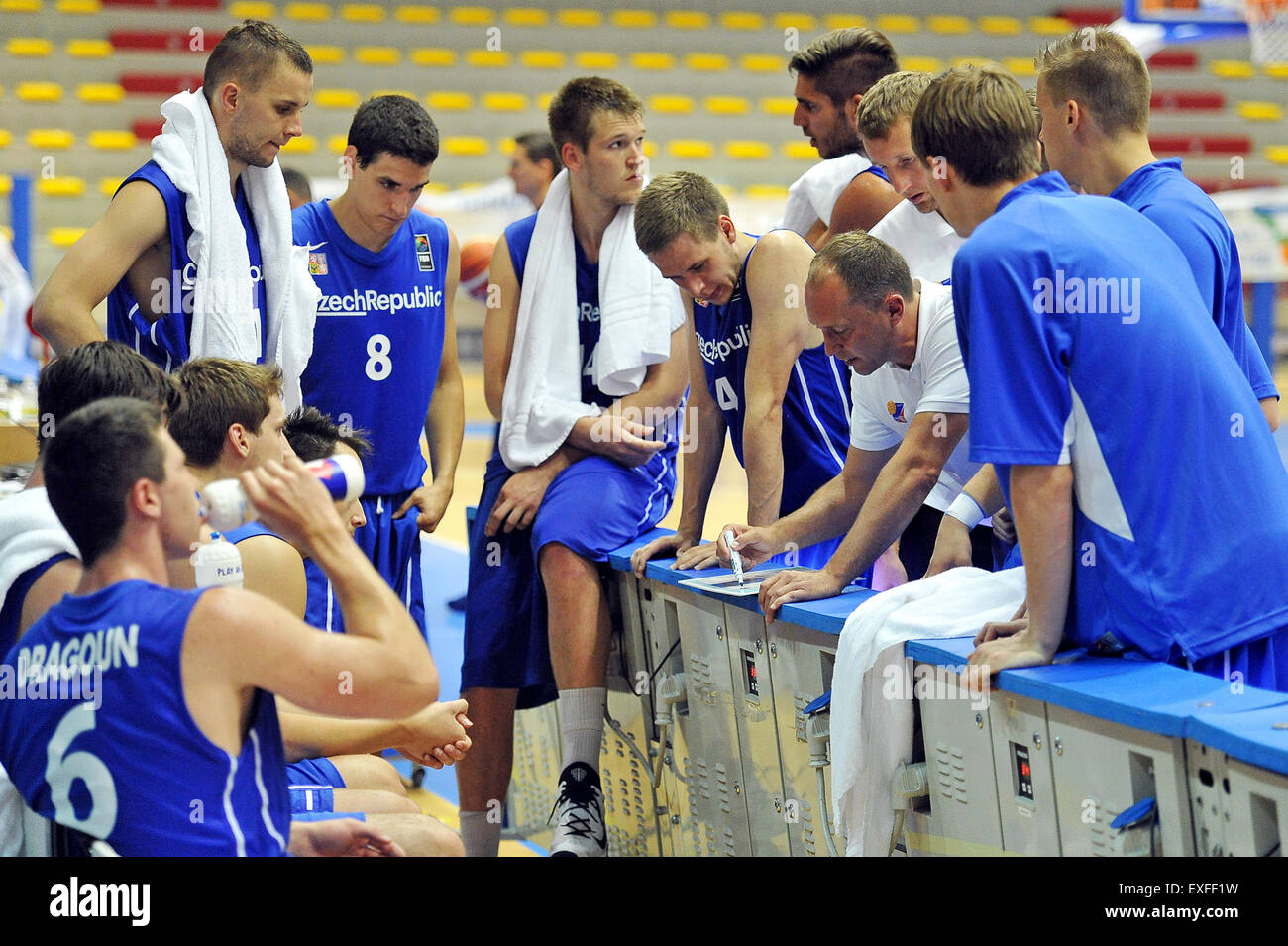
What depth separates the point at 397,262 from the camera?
12.8 feet

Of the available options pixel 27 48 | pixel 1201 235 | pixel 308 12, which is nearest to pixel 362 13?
pixel 308 12

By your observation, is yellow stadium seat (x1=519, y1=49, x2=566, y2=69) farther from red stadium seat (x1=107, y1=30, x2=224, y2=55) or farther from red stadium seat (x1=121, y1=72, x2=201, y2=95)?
red stadium seat (x1=121, y1=72, x2=201, y2=95)

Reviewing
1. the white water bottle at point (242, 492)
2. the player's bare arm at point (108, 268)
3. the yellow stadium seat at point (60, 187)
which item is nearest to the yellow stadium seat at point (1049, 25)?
the yellow stadium seat at point (60, 187)

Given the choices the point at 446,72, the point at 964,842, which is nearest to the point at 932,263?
the point at 964,842

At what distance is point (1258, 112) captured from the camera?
54.0 feet

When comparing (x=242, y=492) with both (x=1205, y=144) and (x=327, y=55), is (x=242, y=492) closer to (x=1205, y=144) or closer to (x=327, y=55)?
(x=327, y=55)

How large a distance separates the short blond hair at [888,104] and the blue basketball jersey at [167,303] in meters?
1.57

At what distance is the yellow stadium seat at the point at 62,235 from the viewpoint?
43.2ft

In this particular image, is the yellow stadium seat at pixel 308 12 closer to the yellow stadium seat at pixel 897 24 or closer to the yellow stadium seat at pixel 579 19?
the yellow stadium seat at pixel 579 19

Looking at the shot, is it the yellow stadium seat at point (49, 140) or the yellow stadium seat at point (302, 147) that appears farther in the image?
the yellow stadium seat at point (302, 147)

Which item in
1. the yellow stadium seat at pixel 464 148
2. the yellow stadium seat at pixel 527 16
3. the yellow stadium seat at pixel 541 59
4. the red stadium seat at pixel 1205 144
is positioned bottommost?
the yellow stadium seat at pixel 464 148

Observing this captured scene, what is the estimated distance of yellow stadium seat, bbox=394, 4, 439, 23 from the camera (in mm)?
15422
